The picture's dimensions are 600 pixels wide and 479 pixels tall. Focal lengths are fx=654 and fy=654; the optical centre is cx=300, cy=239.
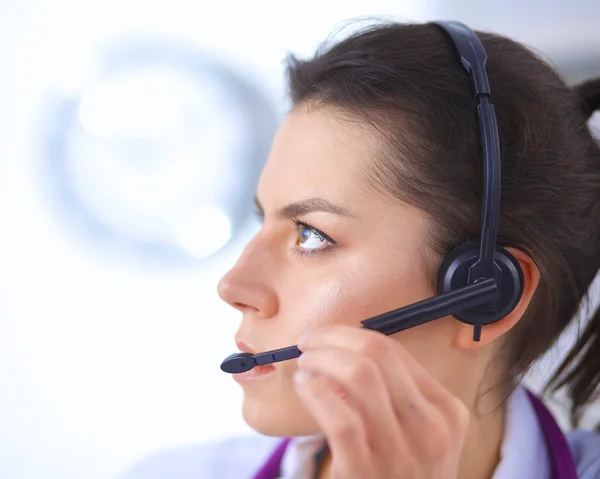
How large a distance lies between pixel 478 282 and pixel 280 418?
0.31m

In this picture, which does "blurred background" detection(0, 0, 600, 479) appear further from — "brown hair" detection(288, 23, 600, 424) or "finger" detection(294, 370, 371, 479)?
"finger" detection(294, 370, 371, 479)

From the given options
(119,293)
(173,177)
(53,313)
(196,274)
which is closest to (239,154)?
(173,177)

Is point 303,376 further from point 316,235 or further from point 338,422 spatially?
point 316,235

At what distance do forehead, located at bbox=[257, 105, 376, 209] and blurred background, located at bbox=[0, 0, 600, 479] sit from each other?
0.40 m

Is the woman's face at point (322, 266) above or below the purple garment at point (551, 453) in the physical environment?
above

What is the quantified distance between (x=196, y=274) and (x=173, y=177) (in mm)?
232

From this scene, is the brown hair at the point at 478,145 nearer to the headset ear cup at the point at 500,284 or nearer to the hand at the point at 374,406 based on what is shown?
the headset ear cup at the point at 500,284

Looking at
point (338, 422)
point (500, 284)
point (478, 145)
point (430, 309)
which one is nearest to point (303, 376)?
point (338, 422)

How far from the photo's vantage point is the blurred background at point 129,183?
1253mm

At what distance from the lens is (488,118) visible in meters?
0.78

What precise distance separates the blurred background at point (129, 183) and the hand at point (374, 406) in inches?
27.6

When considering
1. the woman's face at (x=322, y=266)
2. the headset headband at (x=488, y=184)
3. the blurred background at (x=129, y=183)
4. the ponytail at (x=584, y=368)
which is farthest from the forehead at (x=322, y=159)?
the ponytail at (x=584, y=368)

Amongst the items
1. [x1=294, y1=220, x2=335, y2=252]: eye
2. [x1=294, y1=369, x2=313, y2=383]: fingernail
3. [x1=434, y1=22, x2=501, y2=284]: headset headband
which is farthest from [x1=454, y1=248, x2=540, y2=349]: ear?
[x1=294, y1=369, x2=313, y2=383]: fingernail

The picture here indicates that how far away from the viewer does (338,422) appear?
0.59 m
